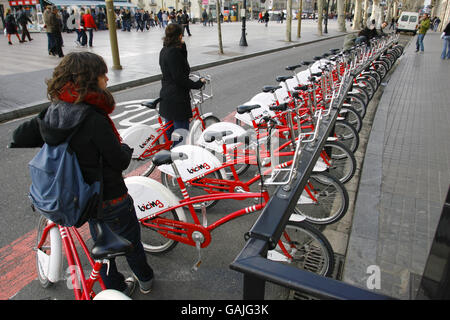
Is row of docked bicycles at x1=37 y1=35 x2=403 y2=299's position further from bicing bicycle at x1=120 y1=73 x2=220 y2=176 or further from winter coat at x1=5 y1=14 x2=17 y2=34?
winter coat at x1=5 y1=14 x2=17 y2=34

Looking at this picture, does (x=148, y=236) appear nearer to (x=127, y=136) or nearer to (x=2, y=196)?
(x=127, y=136)

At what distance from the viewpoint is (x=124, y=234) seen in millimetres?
2266

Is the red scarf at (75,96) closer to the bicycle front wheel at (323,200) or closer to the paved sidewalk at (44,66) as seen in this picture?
the bicycle front wheel at (323,200)

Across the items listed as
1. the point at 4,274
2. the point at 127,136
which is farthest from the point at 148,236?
the point at 127,136

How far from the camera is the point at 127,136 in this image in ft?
14.3

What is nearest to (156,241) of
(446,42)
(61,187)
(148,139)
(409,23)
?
(61,187)

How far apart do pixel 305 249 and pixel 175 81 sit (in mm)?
2663

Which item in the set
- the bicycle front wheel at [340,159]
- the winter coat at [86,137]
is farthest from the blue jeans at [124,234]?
the bicycle front wheel at [340,159]

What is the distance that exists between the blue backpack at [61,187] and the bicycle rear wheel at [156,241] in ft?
3.44

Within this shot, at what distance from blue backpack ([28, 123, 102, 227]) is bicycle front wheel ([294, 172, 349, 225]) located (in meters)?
2.13

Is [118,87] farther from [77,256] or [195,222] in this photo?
[77,256]

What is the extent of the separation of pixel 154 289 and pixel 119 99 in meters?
6.99

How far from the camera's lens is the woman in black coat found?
4.04m

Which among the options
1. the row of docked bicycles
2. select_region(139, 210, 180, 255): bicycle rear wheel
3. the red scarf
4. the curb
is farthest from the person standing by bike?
the curb
